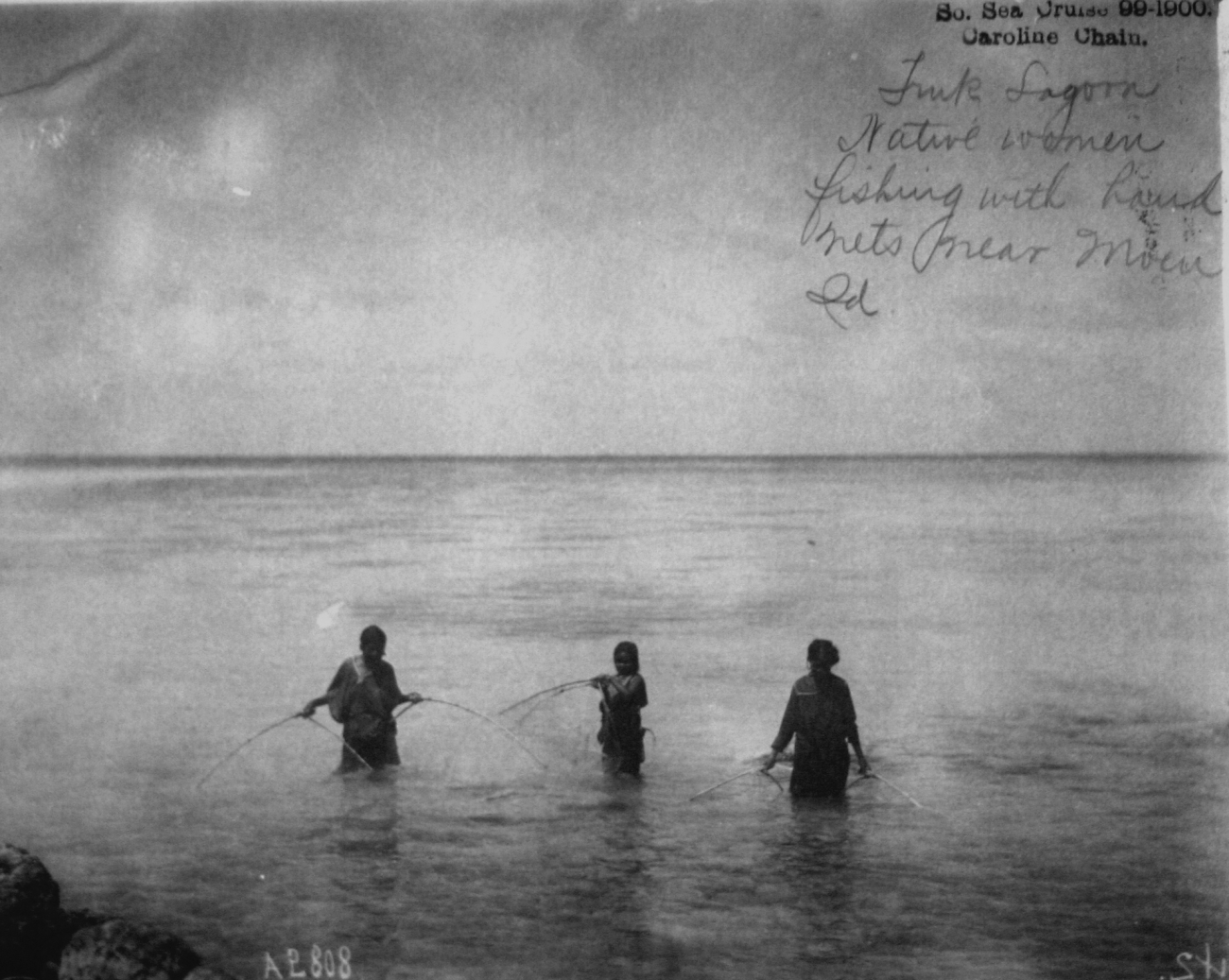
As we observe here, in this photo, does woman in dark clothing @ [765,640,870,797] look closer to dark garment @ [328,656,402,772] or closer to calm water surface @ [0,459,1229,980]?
calm water surface @ [0,459,1229,980]

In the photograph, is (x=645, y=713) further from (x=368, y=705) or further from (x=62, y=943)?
(x=62, y=943)

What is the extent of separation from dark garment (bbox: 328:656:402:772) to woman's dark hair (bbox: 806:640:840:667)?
42.0 inches

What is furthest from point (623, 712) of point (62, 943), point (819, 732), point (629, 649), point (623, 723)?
point (62, 943)

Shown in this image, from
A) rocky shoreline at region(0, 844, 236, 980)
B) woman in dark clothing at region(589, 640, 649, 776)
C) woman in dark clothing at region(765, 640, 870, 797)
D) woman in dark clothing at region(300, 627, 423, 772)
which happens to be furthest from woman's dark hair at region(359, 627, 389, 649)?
woman in dark clothing at region(765, 640, 870, 797)

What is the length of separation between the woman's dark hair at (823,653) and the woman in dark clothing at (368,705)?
40.0 inches

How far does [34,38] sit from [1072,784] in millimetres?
3356

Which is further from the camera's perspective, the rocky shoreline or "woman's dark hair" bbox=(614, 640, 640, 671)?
"woman's dark hair" bbox=(614, 640, 640, 671)

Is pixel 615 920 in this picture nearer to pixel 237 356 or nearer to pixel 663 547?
pixel 663 547

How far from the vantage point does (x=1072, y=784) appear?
291 cm

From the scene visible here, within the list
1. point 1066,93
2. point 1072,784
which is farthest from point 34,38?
point 1072,784

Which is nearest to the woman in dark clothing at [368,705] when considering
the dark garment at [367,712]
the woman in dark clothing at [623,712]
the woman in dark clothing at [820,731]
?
the dark garment at [367,712]

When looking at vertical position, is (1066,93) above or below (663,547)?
above

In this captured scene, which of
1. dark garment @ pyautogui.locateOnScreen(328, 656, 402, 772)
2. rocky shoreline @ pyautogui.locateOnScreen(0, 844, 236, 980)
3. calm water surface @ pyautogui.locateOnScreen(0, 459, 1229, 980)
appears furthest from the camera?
dark garment @ pyautogui.locateOnScreen(328, 656, 402, 772)

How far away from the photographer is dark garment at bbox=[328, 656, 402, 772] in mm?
2994
